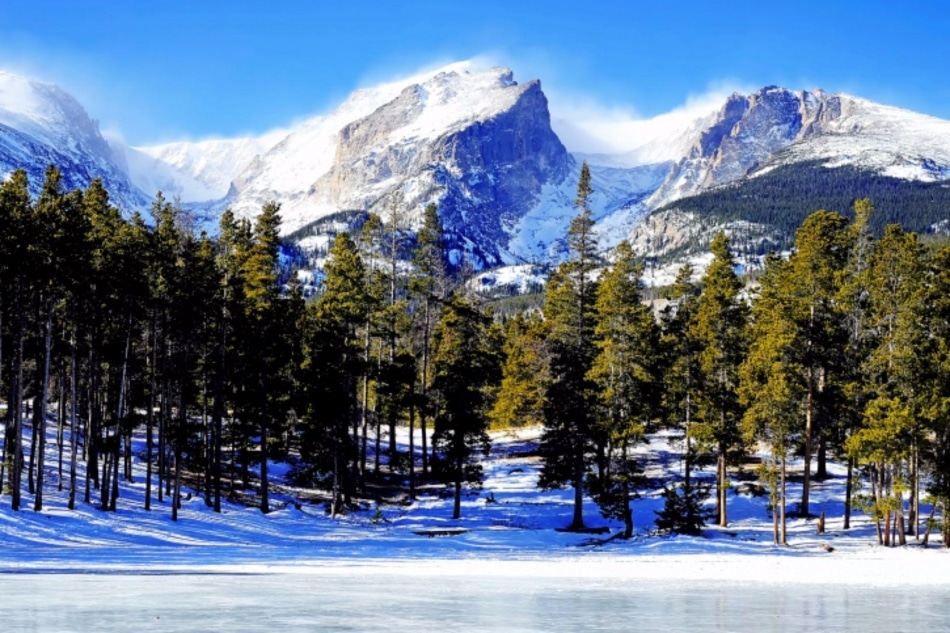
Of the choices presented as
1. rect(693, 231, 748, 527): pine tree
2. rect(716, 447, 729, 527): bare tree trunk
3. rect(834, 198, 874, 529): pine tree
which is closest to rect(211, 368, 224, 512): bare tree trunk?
rect(693, 231, 748, 527): pine tree

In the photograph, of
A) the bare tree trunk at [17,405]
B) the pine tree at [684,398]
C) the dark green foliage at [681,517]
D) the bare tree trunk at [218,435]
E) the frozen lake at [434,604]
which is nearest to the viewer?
the frozen lake at [434,604]

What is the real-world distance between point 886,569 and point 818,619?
15585 mm

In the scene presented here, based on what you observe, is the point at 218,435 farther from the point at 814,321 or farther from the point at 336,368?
the point at 814,321

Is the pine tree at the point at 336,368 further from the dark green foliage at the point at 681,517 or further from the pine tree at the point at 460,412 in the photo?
the dark green foliage at the point at 681,517

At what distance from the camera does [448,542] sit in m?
32.7

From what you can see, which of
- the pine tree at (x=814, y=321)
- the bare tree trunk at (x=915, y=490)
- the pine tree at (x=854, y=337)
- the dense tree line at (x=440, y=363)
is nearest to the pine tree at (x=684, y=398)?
the dense tree line at (x=440, y=363)

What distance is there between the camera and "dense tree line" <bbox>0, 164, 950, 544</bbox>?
32.8 metres

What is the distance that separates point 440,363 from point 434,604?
35.7 m

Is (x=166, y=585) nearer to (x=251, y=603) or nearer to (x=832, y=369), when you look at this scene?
(x=251, y=603)

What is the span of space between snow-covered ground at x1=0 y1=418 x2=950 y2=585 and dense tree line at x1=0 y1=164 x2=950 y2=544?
4.09 feet

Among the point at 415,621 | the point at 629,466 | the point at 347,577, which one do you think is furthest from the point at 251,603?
the point at 629,466

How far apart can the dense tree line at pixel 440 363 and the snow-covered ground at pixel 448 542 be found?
49.1 inches

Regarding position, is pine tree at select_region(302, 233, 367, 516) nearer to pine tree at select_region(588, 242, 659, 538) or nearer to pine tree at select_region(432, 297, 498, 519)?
pine tree at select_region(432, 297, 498, 519)

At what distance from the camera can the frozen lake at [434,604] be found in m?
11.0
